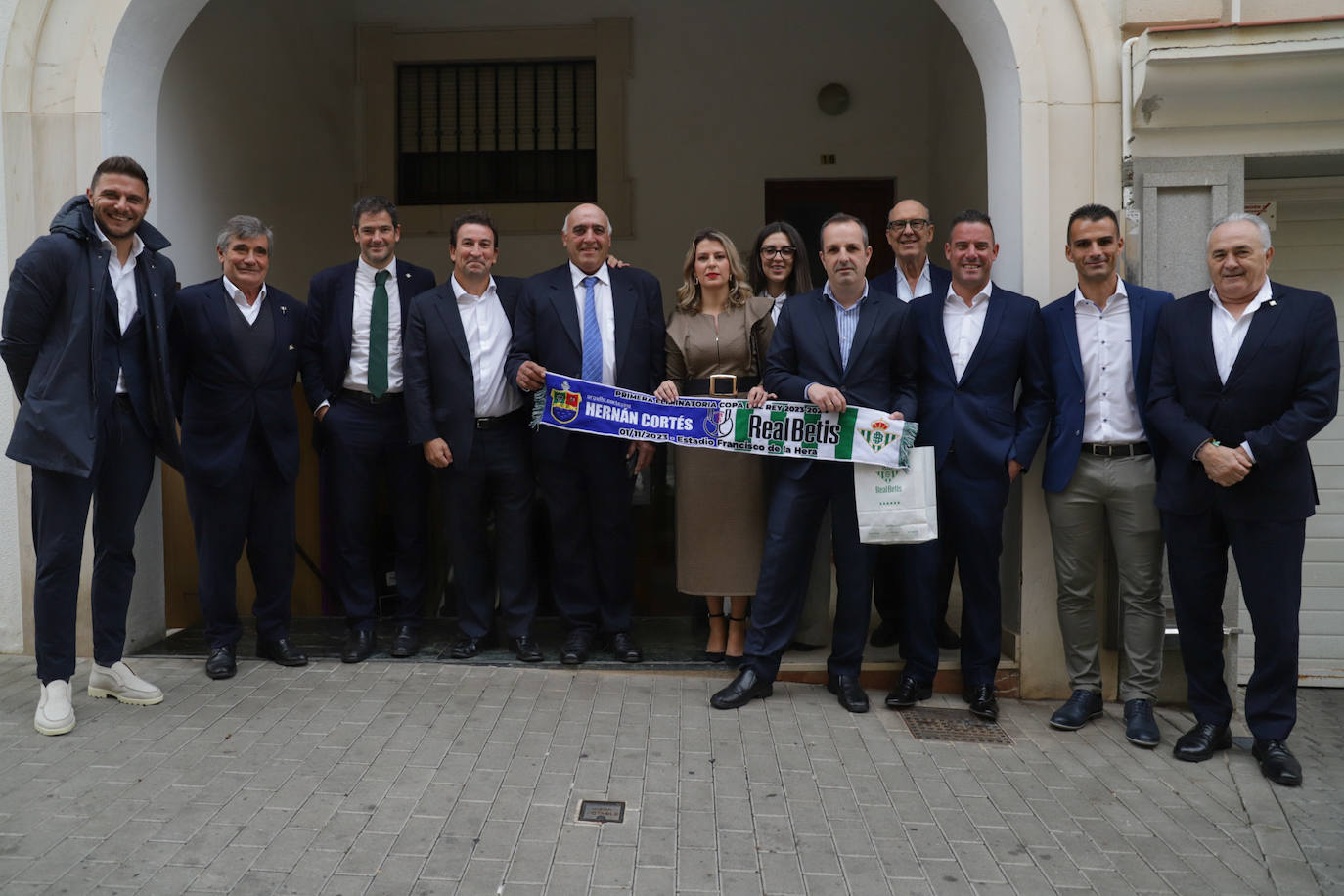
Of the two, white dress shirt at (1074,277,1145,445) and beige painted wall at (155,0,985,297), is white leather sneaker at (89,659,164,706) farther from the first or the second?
beige painted wall at (155,0,985,297)

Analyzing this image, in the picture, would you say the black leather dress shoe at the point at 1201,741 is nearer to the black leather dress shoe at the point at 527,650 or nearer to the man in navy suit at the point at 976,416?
the man in navy suit at the point at 976,416

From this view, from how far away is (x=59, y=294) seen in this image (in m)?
4.20

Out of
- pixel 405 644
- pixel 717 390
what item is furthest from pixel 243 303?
pixel 717 390

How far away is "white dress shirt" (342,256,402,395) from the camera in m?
5.17

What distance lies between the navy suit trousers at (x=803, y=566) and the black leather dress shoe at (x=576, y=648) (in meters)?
0.91

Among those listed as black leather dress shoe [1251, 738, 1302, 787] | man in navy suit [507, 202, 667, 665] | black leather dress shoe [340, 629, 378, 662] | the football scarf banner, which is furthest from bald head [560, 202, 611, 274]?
black leather dress shoe [1251, 738, 1302, 787]

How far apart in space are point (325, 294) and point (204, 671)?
78.6 inches

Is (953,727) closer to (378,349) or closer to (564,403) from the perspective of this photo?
(564,403)

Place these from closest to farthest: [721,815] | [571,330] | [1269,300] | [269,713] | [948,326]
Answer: [721,815] → [1269,300] → [269,713] → [948,326] → [571,330]

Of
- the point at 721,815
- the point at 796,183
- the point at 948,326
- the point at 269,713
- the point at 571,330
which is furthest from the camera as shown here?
the point at 796,183

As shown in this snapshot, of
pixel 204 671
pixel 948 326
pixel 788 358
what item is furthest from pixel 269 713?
pixel 948 326

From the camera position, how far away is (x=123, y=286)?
4438mm

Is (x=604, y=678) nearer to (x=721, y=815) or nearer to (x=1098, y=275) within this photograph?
(x=721, y=815)

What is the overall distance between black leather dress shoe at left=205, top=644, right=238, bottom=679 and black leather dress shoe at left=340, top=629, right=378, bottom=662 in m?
0.53
